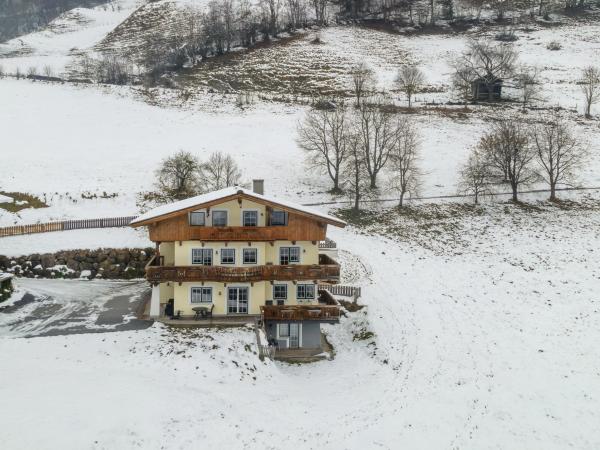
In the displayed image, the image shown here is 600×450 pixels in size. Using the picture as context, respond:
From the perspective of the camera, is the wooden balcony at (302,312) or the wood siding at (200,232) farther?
the wooden balcony at (302,312)

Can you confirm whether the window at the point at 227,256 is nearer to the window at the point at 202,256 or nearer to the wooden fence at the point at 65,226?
the window at the point at 202,256

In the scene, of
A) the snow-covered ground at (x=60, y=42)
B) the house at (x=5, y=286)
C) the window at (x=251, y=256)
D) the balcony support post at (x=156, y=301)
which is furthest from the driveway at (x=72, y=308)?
the snow-covered ground at (x=60, y=42)

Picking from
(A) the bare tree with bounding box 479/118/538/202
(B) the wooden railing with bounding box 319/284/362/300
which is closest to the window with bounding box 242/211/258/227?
(B) the wooden railing with bounding box 319/284/362/300

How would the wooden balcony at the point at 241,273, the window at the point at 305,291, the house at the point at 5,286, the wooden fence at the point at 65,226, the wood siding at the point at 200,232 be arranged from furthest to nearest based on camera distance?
the wooden fence at the point at 65,226
the house at the point at 5,286
the window at the point at 305,291
the wood siding at the point at 200,232
the wooden balcony at the point at 241,273

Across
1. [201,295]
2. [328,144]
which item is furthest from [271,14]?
[201,295]

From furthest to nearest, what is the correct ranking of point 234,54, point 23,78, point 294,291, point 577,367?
point 234,54 < point 23,78 < point 294,291 < point 577,367

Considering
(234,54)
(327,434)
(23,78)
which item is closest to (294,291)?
(327,434)

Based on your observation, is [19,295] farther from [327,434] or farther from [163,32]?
[163,32]
